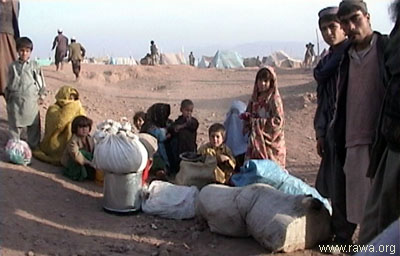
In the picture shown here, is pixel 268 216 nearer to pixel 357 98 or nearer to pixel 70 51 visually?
pixel 357 98

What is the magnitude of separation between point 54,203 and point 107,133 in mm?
755

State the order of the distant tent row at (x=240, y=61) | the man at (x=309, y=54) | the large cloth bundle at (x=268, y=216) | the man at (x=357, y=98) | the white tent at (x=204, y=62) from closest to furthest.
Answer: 1. the man at (x=357, y=98)
2. the large cloth bundle at (x=268, y=216)
3. the man at (x=309, y=54)
4. the distant tent row at (x=240, y=61)
5. the white tent at (x=204, y=62)

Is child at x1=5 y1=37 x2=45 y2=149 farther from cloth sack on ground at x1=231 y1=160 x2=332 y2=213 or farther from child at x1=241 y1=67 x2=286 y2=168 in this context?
cloth sack on ground at x1=231 y1=160 x2=332 y2=213

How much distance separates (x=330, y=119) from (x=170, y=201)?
64.1 inches

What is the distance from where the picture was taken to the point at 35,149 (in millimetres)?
5770

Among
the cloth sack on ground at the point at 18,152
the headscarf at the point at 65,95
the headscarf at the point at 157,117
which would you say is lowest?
the cloth sack on ground at the point at 18,152

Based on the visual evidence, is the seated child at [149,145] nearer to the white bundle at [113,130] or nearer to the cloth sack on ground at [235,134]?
the white bundle at [113,130]

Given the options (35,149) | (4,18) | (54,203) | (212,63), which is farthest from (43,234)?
(212,63)

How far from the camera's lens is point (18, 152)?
5.18 m

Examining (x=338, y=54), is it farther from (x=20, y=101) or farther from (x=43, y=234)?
(x=20, y=101)

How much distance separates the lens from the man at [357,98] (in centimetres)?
305

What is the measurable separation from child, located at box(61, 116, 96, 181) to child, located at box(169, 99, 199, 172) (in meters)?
0.92

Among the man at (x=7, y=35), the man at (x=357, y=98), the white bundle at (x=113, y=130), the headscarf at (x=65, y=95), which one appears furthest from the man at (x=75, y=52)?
the man at (x=357, y=98)

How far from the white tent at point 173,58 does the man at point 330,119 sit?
1209 inches
